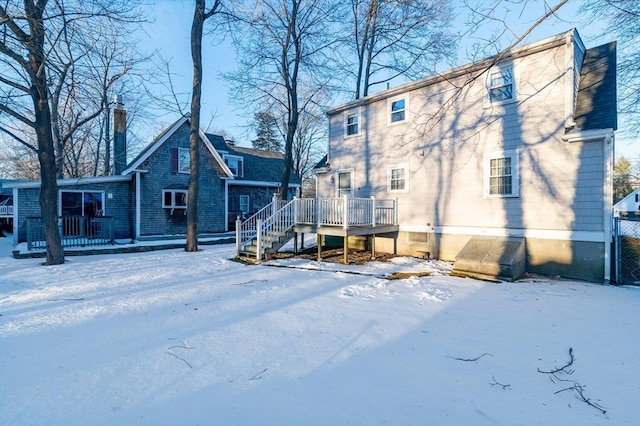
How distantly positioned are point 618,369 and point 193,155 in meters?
13.1

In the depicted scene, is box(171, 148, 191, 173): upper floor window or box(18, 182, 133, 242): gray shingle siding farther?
box(171, 148, 191, 173): upper floor window

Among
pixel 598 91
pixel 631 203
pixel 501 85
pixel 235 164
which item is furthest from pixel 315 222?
pixel 631 203

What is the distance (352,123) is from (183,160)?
929 centimetres

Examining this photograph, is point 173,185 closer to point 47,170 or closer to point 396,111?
point 47,170

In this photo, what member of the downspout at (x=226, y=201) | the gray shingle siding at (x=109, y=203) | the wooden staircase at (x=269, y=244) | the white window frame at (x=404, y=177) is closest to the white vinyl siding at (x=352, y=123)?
the white window frame at (x=404, y=177)

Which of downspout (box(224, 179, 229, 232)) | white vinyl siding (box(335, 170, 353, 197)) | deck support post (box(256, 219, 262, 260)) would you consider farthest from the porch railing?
white vinyl siding (box(335, 170, 353, 197))

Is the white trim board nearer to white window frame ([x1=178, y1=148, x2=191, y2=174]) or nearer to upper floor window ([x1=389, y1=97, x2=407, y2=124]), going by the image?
upper floor window ([x1=389, y1=97, x2=407, y2=124])

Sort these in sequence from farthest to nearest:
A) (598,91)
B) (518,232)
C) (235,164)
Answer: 1. (235,164)
2. (518,232)
3. (598,91)

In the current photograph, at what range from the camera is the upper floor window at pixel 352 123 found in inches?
510

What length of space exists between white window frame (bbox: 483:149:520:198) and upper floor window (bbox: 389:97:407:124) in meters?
3.33

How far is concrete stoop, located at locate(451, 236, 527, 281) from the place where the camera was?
25.6ft

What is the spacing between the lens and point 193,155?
12.9m

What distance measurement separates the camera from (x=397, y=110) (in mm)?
11727

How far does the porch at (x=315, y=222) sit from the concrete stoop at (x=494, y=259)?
2866mm
